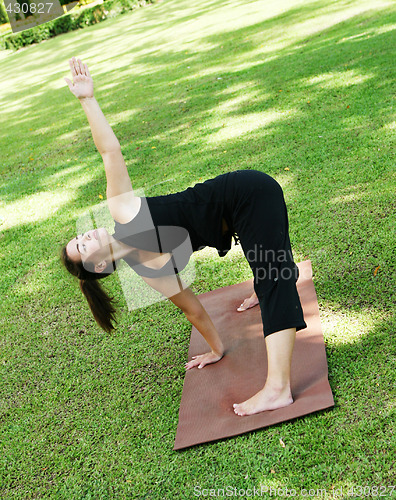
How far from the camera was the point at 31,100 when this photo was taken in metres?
11.7

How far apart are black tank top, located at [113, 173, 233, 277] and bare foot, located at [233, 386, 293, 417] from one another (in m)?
0.81

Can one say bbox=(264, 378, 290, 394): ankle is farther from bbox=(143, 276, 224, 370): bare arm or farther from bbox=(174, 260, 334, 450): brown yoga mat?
bbox=(143, 276, 224, 370): bare arm

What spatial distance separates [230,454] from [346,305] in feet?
3.81

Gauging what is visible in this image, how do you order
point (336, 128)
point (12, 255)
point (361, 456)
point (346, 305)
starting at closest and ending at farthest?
point (361, 456)
point (346, 305)
point (12, 255)
point (336, 128)

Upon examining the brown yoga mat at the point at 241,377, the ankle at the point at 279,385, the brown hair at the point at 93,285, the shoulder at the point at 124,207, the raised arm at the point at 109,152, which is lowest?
the brown yoga mat at the point at 241,377

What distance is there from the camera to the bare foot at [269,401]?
98.2 inches

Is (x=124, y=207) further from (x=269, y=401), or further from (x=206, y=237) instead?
(x=269, y=401)

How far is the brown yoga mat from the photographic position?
2.47m

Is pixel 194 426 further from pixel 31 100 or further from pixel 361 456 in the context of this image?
pixel 31 100

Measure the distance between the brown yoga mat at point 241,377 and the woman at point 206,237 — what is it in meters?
0.09

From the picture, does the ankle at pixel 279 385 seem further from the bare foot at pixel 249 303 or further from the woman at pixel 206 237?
the bare foot at pixel 249 303

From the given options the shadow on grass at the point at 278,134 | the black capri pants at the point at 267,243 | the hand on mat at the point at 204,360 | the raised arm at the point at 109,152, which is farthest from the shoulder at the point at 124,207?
the shadow on grass at the point at 278,134

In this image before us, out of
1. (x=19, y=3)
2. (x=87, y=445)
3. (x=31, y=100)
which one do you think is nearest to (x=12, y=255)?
(x=87, y=445)

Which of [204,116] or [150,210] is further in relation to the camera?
[204,116]
